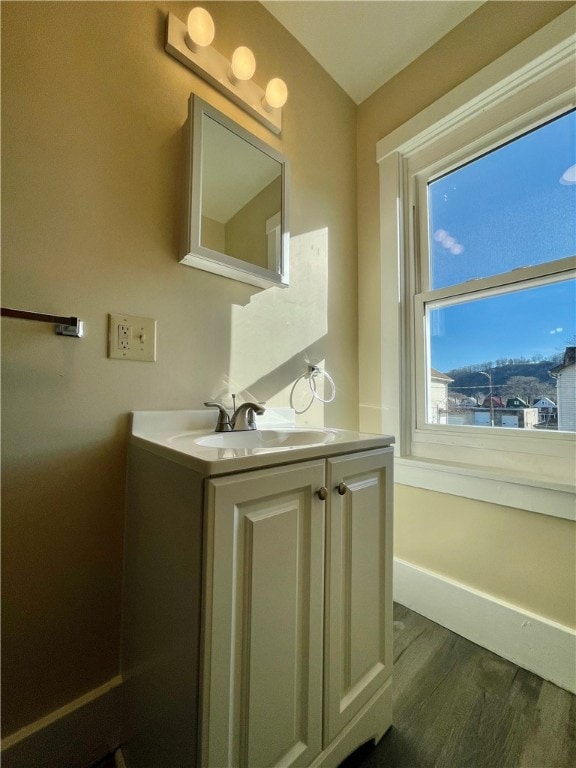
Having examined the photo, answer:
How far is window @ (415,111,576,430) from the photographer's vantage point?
3.68ft

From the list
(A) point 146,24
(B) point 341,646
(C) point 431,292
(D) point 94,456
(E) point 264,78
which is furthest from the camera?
(C) point 431,292

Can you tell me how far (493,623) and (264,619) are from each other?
3.43 ft

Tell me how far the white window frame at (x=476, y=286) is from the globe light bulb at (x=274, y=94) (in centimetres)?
60

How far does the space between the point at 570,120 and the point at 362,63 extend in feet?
3.10

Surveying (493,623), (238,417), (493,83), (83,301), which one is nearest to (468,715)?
(493,623)

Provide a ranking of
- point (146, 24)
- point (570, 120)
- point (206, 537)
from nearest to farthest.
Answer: point (206, 537) → point (146, 24) → point (570, 120)

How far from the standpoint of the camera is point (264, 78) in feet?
4.18

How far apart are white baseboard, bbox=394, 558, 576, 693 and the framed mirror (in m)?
1.36

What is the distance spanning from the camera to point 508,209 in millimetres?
1249

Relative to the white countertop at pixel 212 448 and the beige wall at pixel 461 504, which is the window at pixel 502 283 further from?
the white countertop at pixel 212 448

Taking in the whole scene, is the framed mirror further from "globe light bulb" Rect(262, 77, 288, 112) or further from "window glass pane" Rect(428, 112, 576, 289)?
"window glass pane" Rect(428, 112, 576, 289)

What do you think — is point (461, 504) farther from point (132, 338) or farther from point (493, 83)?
point (493, 83)

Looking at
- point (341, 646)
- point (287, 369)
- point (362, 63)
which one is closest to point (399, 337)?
point (287, 369)

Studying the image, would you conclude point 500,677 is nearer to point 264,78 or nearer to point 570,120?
point 570,120
